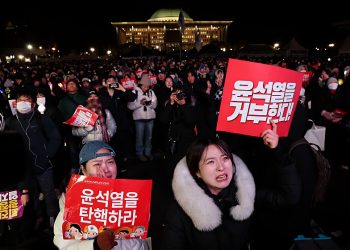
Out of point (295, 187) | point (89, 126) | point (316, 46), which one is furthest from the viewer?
point (316, 46)

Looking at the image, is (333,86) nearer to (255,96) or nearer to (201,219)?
(255,96)

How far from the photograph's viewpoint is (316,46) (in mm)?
44875

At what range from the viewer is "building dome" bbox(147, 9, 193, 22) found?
9288 centimetres

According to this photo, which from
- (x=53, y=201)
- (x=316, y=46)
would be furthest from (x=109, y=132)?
(x=316, y=46)

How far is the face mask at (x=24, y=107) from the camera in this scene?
3.75 meters

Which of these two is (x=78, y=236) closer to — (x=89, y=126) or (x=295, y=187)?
(x=295, y=187)

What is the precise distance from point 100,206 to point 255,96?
1260 mm

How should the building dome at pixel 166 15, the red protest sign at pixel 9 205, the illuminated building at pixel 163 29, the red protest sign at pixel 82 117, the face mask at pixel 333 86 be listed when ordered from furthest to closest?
the building dome at pixel 166 15, the illuminated building at pixel 163 29, the face mask at pixel 333 86, the red protest sign at pixel 82 117, the red protest sign at pixel 9 205

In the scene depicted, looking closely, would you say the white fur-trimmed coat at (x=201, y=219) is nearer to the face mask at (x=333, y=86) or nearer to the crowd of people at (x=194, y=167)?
the crowd of people at (x=194, y=167)

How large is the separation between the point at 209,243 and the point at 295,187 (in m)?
0.68

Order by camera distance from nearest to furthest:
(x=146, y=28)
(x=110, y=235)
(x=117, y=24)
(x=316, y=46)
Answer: (x=110, y=235)
(x=316, y=46)
(x=117, y=24)
(x=146, y=28)

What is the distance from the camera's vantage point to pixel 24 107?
12.3ft

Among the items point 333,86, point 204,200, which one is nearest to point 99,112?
point 204,200

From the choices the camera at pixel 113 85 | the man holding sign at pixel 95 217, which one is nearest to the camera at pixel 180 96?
the camera at pixel 113 85
